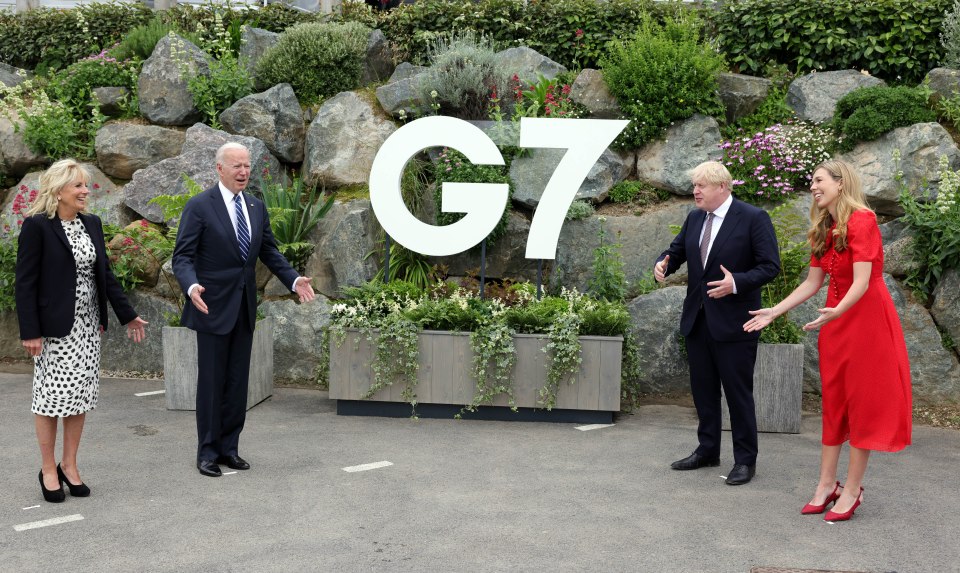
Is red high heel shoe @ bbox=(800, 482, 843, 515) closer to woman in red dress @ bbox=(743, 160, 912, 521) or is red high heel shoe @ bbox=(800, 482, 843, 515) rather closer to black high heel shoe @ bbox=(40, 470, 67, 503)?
woman in red dress @ bbox=(743, 160, 912, 521)

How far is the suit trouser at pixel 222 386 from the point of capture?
216 inches

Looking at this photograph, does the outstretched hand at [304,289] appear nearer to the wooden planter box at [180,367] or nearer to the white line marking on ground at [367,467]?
the white line marking on ground at [367,467]

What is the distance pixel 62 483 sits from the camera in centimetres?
503

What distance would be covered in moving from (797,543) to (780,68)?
6.58 meters

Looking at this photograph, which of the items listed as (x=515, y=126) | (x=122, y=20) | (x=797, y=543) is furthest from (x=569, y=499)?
(x=122, y=20)

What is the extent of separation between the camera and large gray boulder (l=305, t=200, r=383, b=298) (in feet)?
27.1

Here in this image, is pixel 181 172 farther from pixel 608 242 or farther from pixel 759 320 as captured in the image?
pixel 759 320

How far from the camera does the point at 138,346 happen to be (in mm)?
8422

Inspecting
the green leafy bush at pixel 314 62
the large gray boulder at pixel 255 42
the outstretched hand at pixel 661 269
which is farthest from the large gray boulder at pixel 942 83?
the large gray boulder at pixel 255 42

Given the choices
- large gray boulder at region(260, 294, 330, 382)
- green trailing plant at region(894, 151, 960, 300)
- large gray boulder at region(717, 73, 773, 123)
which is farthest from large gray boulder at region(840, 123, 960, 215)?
large gray boulder at region(260, 294, 330, 382)

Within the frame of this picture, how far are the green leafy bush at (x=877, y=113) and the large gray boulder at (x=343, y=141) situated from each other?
15.0 feet

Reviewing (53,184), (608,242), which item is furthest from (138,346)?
(608,242)

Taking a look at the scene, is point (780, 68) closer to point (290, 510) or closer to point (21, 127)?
point (290, 510)

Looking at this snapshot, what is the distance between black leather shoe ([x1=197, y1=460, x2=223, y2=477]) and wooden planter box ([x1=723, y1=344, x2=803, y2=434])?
12.7 ft
